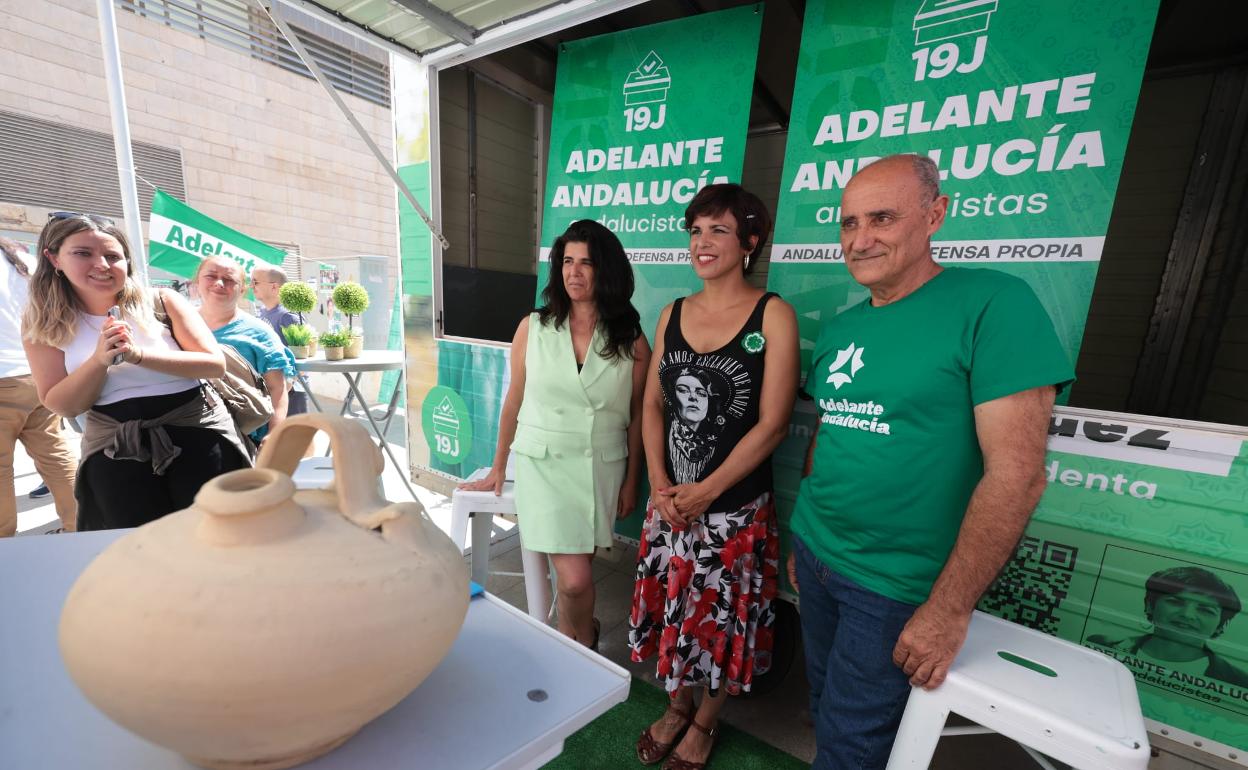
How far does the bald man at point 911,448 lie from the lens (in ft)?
3.33

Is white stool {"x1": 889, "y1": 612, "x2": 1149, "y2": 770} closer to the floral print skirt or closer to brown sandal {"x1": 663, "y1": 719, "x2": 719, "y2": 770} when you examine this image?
the floral print skirt

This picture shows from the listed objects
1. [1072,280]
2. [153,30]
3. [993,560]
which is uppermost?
[153,30]

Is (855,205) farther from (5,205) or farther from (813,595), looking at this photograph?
(5,205)

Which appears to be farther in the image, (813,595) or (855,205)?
(813,595)

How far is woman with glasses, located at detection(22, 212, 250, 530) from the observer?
1.57 meters

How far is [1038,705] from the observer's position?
102cm

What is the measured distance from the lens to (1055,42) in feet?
5.13

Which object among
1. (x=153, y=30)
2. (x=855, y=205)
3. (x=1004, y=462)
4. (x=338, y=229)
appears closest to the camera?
(x=1004, y=462)

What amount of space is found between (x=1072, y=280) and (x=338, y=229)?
13743 millimetres

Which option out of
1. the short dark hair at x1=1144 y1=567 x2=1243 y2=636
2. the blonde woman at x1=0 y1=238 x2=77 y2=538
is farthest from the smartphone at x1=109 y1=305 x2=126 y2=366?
the short dark hair at x1=1144 y1=567 x2=1243 y2=636

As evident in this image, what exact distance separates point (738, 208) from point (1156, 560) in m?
1.67

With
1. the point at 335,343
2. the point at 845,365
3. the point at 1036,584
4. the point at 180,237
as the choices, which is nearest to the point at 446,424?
the point at 335,343

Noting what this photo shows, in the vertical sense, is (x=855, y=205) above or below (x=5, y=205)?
below

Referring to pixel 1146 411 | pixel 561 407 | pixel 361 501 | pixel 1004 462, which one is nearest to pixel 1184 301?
pixel 1146 411
